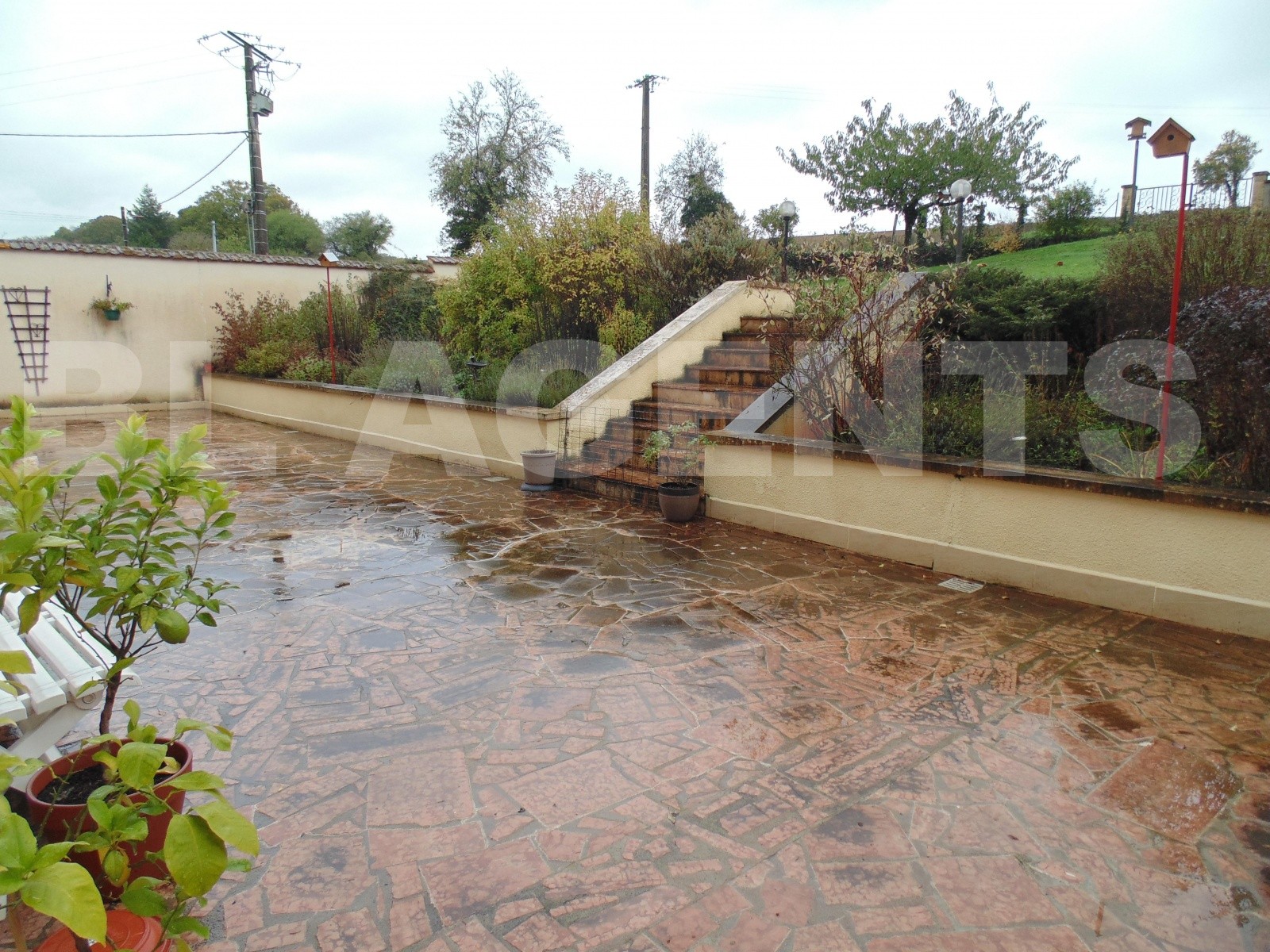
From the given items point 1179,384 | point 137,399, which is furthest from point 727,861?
point 137,399

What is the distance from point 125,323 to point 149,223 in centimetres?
4062

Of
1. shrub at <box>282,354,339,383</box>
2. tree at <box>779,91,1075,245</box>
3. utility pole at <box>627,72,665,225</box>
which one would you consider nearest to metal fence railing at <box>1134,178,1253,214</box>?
tree at <box>779,91,1075,245</box>

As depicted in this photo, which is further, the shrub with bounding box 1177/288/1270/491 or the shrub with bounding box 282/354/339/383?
the shrub with bounding box 282/354/339/383

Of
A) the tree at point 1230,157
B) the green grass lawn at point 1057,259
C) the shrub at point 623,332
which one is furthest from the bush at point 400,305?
the tree at point 1230,157

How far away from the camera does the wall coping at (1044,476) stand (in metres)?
4.13

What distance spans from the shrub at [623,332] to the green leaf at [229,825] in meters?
8.13

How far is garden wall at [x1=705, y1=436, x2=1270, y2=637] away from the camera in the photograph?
13.8 ft

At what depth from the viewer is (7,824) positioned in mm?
1211

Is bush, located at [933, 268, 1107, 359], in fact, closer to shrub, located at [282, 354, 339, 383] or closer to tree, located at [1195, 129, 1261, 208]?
shrub, located at [282, 354, 339, 383]

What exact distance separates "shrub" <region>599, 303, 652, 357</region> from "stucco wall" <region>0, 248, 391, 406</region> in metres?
8.80

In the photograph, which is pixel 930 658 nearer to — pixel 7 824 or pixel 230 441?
pixel 7 824

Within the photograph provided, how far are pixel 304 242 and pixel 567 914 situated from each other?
144 feet

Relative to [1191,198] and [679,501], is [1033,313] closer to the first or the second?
[679,501]

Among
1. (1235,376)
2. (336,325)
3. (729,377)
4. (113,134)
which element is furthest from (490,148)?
(1235,376)
